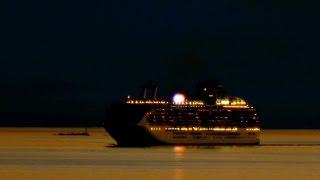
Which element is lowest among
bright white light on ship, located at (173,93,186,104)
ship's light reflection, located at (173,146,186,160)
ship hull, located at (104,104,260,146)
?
ship's light reflection, located at (173,146,186,160)

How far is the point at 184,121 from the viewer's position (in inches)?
4781

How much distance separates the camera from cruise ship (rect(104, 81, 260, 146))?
118188 mm

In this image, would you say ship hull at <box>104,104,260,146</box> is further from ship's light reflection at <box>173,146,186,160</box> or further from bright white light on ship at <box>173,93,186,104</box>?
bright white light on ship at <box>173,93,186,104</box>

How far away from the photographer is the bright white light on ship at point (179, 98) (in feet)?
403

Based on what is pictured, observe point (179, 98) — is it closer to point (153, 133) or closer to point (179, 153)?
point (153, 133)

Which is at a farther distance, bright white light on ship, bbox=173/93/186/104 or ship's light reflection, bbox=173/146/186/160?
bright white light on ship, bbox=173/93/186/104

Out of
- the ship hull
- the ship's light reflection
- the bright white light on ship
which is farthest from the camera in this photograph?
the bright white light on ship

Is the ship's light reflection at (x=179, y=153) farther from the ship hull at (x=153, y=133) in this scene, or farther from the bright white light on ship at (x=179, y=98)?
the bright white light on ship at (x=179, y=98)

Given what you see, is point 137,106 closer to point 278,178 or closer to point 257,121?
point 257,121

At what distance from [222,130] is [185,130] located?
4.96 meters

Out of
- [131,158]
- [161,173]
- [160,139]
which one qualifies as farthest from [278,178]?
[160,139]

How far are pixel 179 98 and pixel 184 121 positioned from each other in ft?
11.1

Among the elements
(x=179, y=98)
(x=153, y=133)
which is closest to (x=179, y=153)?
(x=153, y=133)

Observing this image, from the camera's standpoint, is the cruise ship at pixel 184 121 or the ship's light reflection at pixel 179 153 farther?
the cruise ship at pixel 184 121
